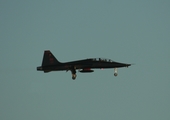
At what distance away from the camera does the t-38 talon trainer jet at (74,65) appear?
322 feet

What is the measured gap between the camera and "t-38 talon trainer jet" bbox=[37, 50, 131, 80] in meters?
98.1

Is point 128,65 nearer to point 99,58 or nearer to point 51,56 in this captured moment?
point 99,58

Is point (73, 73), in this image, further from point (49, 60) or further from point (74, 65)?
point (49, 60)

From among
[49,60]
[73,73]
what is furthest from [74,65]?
[49,60]

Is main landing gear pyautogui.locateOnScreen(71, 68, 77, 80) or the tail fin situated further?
the tail fin

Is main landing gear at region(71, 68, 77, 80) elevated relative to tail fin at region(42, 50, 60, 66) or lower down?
lower down

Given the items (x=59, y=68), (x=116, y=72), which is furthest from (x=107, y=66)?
(x=59, y=68)

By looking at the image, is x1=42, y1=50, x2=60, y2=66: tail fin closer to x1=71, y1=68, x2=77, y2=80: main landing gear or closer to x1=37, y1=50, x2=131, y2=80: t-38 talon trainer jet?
x1=37, y1=50, x2=131, y2=80: t-38 talon trainer jet

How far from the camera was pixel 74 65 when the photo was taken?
97.9m

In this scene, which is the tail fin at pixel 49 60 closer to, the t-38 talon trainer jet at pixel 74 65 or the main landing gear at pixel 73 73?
the t-38 talon trainer jet at pixel 74 65

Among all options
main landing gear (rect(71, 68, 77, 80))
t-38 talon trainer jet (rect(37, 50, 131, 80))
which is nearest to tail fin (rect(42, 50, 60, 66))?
t-38 talon trainer jet (rect(37, 50, 131, 80))

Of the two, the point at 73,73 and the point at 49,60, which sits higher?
the point at 49,60

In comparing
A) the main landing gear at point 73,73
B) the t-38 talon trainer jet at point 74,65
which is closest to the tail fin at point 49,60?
the t-38 talon trainer jet at point 74,65

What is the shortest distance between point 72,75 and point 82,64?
9.02 ft
